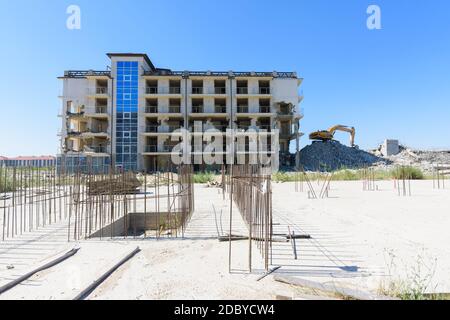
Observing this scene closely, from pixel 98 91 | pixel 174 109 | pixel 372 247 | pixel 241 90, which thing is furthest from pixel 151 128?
pixel 372 247

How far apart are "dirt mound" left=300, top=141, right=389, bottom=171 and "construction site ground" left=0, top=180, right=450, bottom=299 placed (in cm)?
2961

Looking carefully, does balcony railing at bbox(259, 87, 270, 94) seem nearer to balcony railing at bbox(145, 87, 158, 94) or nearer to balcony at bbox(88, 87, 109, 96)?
balcony railing at bbox(145, 87, 158, 94)

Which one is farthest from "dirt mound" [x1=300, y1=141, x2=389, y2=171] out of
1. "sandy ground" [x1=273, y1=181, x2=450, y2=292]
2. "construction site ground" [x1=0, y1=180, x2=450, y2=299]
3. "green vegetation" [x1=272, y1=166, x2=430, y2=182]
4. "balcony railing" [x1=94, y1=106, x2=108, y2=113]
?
"construction site ground" [x1=0, y1=180, x2=450, y2=299]

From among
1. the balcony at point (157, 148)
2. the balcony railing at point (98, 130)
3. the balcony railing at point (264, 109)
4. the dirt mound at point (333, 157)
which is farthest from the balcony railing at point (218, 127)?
the balcony railing at point (98, 130)

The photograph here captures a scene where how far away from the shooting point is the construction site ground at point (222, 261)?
8.92ft

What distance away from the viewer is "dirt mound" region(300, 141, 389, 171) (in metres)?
34.3

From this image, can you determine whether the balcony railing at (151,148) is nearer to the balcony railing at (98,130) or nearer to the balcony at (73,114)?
the balcony railing at (98,130)

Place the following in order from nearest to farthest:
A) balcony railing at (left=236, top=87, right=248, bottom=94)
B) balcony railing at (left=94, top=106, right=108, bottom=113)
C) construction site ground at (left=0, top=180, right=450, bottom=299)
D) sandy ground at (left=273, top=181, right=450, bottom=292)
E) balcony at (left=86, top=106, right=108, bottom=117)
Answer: construction site ground at (left=0, top=180, right=450, bottom=299)
sandy ground at (left=273, top=181, right=450, bottom=292)
balcony at (left=86, top=106, right=108, bottom=117)
balcony railing at (left=94, top=106, right=108, bottom=113)
balcony railing at (left=236, top=87, right=248, bottom=94)

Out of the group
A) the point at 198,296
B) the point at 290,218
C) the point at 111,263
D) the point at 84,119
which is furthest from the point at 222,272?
the point at 84,119

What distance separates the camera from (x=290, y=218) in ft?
21.2

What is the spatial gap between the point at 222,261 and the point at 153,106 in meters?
31.8

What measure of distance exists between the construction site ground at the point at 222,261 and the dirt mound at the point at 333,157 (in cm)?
2961

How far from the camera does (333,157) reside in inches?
1393
